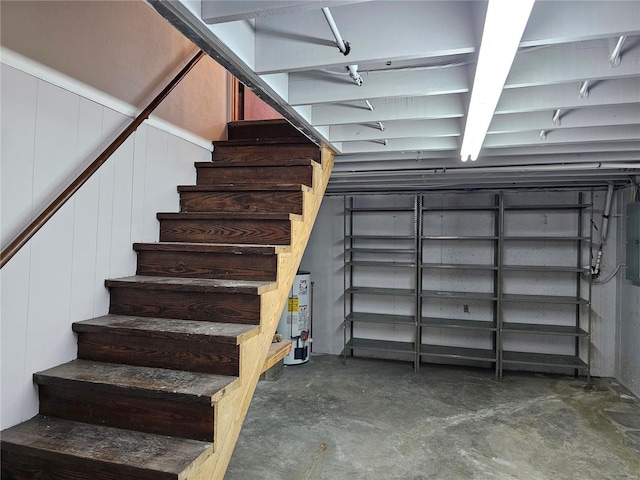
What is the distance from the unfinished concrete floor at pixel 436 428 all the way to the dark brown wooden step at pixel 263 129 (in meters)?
2.33

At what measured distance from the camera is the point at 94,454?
1248 millimetres

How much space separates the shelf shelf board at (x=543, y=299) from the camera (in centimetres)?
425

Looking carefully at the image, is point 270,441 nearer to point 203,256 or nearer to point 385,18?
point 203,256

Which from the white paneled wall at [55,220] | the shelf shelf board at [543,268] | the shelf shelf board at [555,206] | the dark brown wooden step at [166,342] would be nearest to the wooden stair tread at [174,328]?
the dark brown wooden step at [166,342]

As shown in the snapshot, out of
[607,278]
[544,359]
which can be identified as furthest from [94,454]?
[607,278]

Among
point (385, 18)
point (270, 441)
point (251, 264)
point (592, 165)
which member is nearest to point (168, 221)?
point (251, 264)

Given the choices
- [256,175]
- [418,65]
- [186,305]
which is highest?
[418,65]

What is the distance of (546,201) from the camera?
4.57 metres

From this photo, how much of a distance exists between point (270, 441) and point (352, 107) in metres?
2.49

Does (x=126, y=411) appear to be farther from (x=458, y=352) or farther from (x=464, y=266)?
(x=458, y=352)

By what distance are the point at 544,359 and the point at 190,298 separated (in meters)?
4.25

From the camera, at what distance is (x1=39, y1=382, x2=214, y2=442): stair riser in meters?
1.35

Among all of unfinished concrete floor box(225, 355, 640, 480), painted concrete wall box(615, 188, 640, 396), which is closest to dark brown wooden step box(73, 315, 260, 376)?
unfinished concrete floor box(225, 355, 640, 480)

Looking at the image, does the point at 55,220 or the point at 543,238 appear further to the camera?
the point at 543,238
